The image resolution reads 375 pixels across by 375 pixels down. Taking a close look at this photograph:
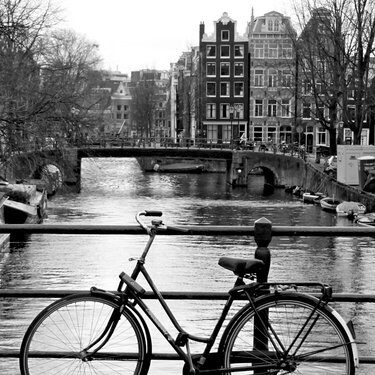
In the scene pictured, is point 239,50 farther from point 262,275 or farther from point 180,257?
point 262,275

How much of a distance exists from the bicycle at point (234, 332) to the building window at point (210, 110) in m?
68.8

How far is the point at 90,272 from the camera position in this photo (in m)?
22.5

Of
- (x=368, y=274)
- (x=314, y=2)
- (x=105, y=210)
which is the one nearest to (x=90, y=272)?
(x=368, y=274)

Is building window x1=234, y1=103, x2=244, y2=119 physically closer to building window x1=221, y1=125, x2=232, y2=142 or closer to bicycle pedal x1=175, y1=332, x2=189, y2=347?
building window x1=221, y1=125, x2=232, y2=142

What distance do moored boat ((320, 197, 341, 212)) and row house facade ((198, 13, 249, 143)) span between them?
98.1 feet

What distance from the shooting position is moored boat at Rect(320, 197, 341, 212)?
132 ft

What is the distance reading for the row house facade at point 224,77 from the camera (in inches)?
2825

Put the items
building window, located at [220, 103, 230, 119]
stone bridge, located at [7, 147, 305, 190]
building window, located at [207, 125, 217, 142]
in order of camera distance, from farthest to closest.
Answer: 1. building window, located at [207, 125, 217, 142]
2. building window, located at [220, 103, 230, 119]
3. stone bridge, located at [7, 147, 305, 190]

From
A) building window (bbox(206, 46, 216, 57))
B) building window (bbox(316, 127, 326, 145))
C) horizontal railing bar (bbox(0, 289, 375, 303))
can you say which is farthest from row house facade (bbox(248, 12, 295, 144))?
horizontal railing bar (bbox(0, 289, 375, 303))

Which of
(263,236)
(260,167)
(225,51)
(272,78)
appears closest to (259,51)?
(272,78)

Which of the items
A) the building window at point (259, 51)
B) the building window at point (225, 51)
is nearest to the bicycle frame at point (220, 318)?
the building window at point (225, 51)

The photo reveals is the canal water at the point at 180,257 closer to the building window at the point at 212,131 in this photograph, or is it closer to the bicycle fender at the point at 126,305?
the bicycle fender at the point at 126,305

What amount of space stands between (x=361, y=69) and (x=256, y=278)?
37124 mm

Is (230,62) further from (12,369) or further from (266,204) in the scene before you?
(12,369)
